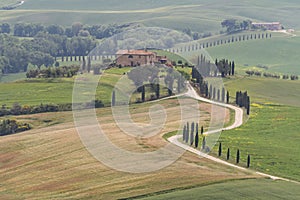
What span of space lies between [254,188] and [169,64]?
245ft

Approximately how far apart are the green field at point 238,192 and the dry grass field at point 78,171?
1.43 m

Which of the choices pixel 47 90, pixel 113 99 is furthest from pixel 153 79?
pixel 47 90

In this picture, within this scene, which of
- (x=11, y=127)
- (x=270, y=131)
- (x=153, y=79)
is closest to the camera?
(x=270, y=131)

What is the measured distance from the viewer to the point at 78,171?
67.8m

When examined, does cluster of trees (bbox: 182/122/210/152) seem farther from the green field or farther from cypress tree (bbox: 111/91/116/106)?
cypress tree (bbox: 111/91/116/106)

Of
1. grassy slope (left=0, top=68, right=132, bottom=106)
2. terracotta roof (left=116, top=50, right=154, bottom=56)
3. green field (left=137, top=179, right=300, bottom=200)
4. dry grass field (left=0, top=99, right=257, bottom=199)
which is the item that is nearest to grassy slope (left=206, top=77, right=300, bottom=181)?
dry grass field (left=0, top=99, right=257, bottom=199)

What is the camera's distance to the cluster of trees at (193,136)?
7747 cm

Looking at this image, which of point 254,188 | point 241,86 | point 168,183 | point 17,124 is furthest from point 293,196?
point 241,86

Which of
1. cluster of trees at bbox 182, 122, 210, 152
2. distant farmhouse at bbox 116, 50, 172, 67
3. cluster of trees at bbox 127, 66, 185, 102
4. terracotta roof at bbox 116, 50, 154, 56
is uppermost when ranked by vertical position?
terracotta roof at bbox 116, 50, 154, 56

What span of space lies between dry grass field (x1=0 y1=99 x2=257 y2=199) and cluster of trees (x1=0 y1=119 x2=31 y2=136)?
5.64m

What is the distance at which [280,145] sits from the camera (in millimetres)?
81625

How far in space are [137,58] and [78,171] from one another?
67.8m

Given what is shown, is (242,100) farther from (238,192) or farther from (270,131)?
(238,192)

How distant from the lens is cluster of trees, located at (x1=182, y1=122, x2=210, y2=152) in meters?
77.5
